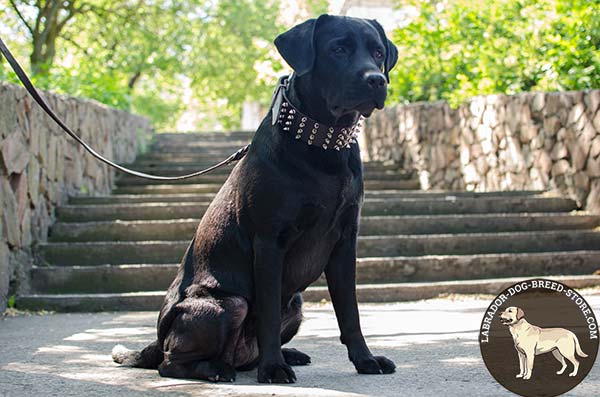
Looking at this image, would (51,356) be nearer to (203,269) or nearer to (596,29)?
(203,269)

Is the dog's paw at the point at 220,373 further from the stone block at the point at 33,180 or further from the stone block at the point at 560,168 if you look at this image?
the stone block at the point at 560,168

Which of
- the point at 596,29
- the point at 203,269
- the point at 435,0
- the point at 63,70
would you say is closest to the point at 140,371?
the point at 203,269

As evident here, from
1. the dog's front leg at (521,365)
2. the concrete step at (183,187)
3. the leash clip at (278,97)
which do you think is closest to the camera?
the dog's front leg at (521,365)

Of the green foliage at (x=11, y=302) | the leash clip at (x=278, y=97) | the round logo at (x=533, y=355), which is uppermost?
the leash clip at (x=278, y=97)

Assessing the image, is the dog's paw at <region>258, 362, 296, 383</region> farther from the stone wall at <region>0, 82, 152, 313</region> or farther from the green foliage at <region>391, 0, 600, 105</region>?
the green foliage at <region>391, 0, 600, 105</region>

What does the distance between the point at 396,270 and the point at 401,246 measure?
1.85 feet

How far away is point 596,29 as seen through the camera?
1089 cm

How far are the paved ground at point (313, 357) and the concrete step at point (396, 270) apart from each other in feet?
2.36

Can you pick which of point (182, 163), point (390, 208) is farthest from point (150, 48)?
point (390, 208)

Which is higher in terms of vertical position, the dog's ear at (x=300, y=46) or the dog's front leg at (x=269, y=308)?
the dog's ear at (x=300, y=46)

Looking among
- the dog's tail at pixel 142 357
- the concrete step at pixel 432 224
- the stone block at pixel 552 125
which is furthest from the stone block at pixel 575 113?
the dog's tail at pixel 142 357

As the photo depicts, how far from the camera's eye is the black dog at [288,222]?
4074 millimetres

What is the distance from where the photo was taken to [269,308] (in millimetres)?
4086

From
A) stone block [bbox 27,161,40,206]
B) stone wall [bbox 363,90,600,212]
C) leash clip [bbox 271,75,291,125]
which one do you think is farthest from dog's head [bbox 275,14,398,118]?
stone wall [bbox 363,90,600,212]
